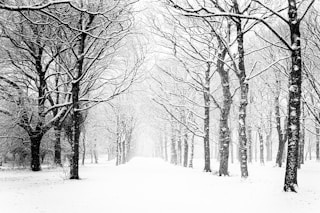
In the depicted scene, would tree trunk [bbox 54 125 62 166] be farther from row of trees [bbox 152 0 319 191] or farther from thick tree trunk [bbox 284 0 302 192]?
thick tree trunk [bbox 284 0 302 192]

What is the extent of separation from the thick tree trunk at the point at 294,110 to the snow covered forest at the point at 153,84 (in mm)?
31

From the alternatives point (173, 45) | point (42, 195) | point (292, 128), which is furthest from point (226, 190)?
point (173, 45)

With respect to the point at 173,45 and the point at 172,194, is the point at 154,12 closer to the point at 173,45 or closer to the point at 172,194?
the point at 173,45

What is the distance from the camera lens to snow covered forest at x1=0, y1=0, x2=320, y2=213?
9.38 metres

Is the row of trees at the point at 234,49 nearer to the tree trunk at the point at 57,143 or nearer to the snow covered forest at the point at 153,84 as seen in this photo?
the snow covered forest at the point at 153,84

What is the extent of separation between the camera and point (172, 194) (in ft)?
32.3

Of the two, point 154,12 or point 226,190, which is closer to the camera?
point 226,190

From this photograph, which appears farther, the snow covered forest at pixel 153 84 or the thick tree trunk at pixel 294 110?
the thick tree trunk at pixel 294 110

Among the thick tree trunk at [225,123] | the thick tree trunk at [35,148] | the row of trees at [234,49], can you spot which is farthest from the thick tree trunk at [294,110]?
the thick tree trunk at [35,148]

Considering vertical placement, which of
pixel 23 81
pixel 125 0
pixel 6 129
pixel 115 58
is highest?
pixel 125 0

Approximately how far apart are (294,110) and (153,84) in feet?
86.0

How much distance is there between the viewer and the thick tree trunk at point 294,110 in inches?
386

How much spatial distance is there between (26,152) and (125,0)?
15.8 metres

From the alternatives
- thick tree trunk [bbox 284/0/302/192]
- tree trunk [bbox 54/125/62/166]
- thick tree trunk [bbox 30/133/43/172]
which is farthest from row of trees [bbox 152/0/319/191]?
tree trunk [bbox 54/125/62/166]
